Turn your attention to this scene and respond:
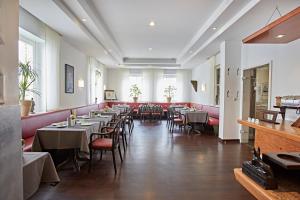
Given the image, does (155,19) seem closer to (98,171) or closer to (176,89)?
(98,171)

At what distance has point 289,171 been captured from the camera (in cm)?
137

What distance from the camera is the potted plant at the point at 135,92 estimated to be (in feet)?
41.3

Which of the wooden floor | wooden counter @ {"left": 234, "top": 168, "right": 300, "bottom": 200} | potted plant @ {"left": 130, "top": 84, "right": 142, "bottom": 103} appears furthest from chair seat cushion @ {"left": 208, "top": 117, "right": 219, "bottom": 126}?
wooden counter @ {"left": 234, "top": 168, "right": 300, "bottom": 200}

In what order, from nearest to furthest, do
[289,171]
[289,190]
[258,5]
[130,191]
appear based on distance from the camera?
[289,190], [289,171], [130,191], [258,5]

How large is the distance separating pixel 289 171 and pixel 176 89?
37.9 ft

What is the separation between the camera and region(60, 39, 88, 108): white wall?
6250mm

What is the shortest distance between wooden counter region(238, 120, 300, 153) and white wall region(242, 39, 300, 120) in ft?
4.05

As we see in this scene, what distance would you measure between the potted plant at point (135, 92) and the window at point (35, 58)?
7420 mm

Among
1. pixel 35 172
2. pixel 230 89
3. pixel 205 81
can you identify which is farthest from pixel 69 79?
pixel 205 81

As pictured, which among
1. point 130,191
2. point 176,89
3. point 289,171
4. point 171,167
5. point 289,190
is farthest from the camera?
point 176,89

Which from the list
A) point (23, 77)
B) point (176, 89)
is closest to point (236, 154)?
point (23, 77)

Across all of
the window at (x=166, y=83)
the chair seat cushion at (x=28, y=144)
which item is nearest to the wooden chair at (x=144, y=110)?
the window at (x=166, y=83)

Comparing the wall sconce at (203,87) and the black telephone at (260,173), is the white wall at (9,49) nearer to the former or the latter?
the black telephone at (260,173)

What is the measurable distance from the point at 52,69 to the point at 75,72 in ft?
5.81
